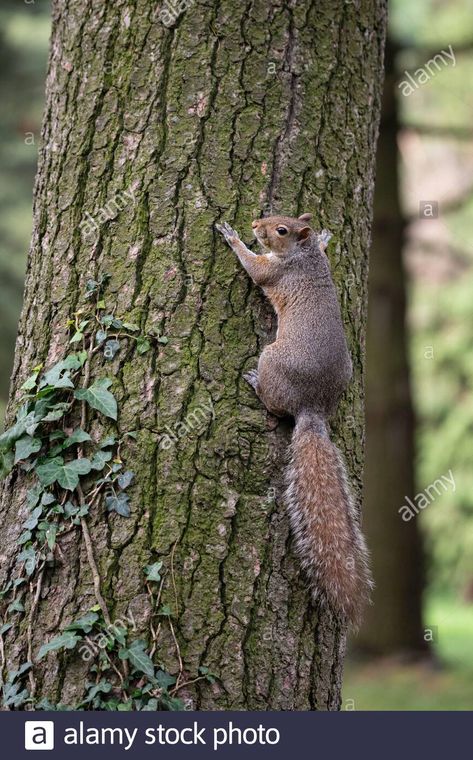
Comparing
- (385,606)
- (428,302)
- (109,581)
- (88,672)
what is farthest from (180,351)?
(428,302)

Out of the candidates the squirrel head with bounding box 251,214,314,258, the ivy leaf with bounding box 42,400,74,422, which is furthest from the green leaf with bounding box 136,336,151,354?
the squirrel head with bounding box 251,214,314,258

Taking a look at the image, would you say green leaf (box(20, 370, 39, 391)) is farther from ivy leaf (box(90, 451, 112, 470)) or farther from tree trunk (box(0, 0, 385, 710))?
ivy leaf (box(90, 451, 112, 470))

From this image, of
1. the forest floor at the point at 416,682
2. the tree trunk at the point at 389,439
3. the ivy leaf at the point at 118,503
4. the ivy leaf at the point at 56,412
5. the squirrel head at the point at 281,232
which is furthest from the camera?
the tree trunk at the point at 389,439

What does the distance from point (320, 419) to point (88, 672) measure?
0.96 metres

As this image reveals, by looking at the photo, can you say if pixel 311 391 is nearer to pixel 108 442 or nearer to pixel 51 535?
pixel 108 442

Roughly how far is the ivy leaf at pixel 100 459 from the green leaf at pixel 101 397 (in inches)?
4.0

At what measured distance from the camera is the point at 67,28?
9.05 ft

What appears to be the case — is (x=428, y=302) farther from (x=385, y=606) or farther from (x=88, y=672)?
(x=88, y=672)

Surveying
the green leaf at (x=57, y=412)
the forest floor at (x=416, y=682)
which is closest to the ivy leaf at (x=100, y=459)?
the green leaf at (x=57, y=412)

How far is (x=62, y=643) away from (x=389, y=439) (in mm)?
5595

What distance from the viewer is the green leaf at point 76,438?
2398 mm

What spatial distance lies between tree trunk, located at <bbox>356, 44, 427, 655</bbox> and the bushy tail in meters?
5.08

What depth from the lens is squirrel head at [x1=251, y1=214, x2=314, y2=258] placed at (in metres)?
2.60

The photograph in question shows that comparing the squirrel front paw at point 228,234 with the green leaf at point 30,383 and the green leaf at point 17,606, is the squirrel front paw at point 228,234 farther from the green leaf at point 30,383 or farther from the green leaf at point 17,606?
A: the green leaf at point 17,606
